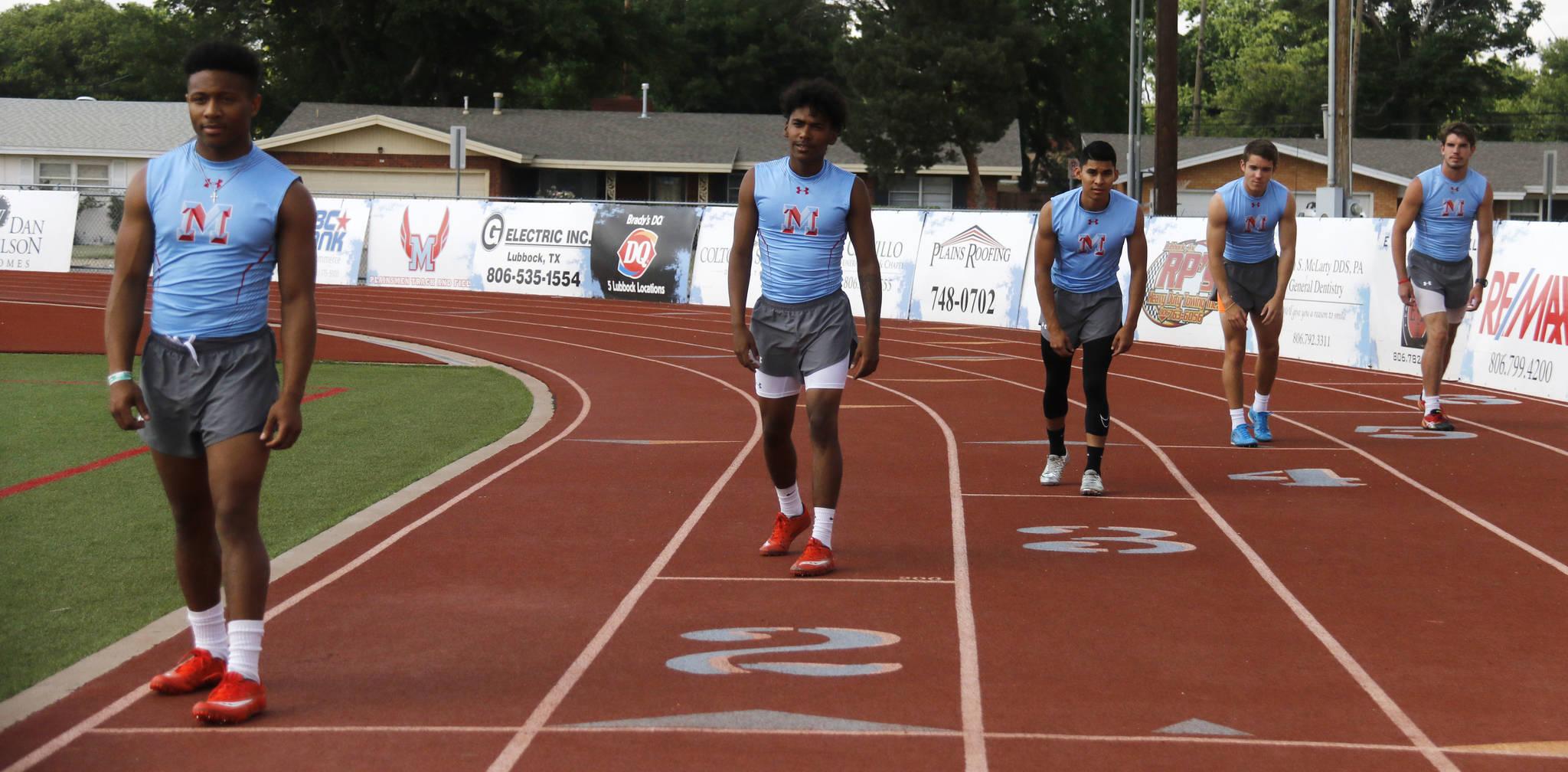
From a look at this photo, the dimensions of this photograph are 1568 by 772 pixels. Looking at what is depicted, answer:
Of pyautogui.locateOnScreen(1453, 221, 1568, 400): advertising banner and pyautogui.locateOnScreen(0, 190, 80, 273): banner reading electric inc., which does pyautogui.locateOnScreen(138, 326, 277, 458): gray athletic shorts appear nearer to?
pyautogui.locateOnScreen(1453, 221, 1568, 400): advertising banner

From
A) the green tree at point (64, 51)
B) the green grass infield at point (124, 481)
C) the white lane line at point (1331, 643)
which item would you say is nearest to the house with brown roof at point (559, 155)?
the green grass infield at point (124, 481)

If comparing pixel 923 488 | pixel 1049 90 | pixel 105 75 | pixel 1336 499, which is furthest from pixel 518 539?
pixel 105 75

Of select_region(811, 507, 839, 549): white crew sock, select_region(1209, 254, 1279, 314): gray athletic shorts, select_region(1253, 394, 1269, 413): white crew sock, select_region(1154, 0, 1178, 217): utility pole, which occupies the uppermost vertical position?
select_region(1154, 0, 1178, 217): utility pole

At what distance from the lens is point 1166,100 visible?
25797mm

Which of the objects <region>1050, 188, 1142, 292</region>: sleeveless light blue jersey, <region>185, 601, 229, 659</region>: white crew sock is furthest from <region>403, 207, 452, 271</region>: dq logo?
<region>185, 601, 229, 659</region>: white crew sock

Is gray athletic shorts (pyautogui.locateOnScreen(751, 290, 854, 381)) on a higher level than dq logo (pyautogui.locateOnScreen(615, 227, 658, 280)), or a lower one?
lower

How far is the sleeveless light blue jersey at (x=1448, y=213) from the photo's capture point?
461 inches

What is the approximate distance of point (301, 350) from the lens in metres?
5.02

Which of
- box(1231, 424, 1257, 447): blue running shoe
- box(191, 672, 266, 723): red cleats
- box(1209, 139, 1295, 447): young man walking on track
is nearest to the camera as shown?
box(191, 672, 266, 723): red cleats

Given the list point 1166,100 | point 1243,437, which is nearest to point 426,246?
point 1166,100

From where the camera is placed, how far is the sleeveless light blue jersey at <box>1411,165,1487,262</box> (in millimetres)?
11703

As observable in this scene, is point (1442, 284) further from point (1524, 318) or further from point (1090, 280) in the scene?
point (1090, 280)

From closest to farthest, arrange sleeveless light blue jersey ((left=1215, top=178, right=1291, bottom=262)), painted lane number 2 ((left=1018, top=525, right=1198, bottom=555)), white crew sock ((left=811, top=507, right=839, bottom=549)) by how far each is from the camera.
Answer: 1. white crew sock ((left=811, top=507, right=839, bottom=549))
2. painted lane number 2 ((left=1018, top=525, right=1198, bottom=555))
3. sleeveless light blue jersey ((left=1215, top=178, right=1291, bottom=262))

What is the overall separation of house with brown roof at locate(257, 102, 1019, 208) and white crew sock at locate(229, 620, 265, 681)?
138 feet
